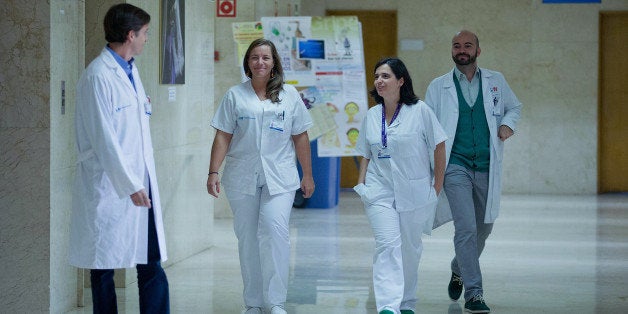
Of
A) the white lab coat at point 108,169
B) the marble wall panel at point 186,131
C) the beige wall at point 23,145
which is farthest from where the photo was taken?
the marble wall panel at point 186,131

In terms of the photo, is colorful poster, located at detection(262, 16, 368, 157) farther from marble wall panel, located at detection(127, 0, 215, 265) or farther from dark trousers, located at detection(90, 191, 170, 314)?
dark trousers, located at detection(90, 191, 170, 314)

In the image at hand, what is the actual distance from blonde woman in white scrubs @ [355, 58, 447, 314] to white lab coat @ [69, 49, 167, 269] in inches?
63.4

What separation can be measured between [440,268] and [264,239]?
2.65m

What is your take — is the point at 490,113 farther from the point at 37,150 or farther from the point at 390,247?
the point at 37,150

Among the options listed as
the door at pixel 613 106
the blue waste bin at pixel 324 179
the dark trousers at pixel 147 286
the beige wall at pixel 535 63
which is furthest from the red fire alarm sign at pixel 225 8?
the dark trousers at pixel 147 286

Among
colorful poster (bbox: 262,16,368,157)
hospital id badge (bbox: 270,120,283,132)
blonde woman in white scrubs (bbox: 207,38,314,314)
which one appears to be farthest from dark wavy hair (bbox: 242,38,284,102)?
colorful poster (bbox: 262,16,368,157)

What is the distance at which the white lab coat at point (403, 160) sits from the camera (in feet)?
20.0

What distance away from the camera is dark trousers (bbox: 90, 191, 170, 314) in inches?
194

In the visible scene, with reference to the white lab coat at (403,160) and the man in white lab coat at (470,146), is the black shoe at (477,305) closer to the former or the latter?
the man in white lab coat at (470,146)

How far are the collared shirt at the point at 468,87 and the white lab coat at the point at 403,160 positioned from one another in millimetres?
562

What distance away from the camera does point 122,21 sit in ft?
15.9

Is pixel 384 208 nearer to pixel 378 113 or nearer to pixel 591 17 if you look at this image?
pixel 378 113

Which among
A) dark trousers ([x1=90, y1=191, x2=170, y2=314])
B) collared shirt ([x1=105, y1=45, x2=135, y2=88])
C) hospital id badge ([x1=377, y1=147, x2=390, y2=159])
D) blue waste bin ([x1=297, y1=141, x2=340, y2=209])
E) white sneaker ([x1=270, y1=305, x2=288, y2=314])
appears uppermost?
collared shirt ([x1=105, y1=45, x2=135, y2=88])

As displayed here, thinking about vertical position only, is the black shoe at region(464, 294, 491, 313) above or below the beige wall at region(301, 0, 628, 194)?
below
